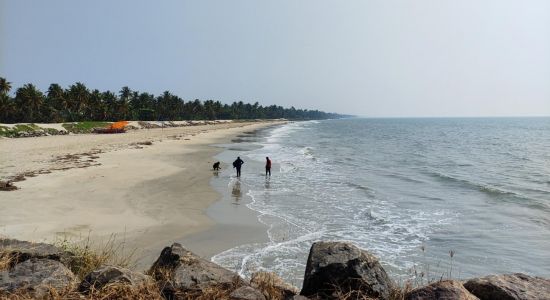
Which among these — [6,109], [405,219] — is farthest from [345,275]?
[6,109]

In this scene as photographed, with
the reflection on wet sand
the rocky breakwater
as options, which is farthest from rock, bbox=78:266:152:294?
the reflection on wet sand

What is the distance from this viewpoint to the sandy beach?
40.4ft

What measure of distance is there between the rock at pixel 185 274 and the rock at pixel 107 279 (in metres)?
0.39

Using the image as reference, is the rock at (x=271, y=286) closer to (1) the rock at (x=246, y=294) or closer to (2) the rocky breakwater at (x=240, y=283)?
(2) the rocky breakwater at (x=240, y=283)

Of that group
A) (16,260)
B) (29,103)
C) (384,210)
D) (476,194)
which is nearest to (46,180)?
(16,260)

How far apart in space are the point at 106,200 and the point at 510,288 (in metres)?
16.3

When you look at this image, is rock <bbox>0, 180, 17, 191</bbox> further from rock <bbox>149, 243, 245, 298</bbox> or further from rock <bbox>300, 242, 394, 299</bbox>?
rock <bbox>300, 242, 394, 299</bbox>

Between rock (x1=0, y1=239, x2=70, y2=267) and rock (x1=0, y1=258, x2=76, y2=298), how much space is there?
0.43 m

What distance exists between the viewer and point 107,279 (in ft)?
16.0

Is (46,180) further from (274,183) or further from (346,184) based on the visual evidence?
(346,184)

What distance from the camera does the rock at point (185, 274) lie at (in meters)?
4.92

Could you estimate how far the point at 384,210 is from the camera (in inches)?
725

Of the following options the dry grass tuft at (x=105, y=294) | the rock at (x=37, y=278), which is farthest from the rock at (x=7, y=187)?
the dry grass tuft at (x=105, y=294)

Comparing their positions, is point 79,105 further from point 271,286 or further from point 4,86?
point 271,286
